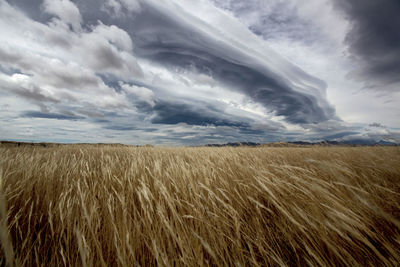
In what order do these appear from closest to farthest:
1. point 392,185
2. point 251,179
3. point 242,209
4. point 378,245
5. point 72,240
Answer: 1. point 378,245
2. point 72,240
3. point 242,209
4. point 251,179
5. point 392,185

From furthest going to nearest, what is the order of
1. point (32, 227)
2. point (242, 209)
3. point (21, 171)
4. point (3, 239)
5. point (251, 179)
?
point (21, 171)
point (251, 179)
point (242, 209)
point (32, 227)
point (3, 239)

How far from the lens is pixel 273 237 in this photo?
1116 millimetres

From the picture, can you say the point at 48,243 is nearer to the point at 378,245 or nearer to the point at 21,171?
the point at 21,171

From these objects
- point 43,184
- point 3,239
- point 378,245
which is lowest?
point 378,245

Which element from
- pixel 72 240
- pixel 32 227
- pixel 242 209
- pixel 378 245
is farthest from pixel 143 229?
pixel 378 245

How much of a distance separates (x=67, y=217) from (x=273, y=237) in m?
1.44

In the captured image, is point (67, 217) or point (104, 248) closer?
point (104, 248)

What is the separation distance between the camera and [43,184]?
78.0 inches

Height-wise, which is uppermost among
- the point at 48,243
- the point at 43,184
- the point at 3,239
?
the point at 3,239

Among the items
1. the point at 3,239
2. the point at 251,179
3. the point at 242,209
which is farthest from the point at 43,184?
the point at 251,179

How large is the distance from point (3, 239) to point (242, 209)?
1.40 metres

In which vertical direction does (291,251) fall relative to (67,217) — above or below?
below

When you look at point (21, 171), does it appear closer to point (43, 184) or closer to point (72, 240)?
point (43, 184)

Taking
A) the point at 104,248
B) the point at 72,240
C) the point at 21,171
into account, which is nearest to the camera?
the point at 104,248
